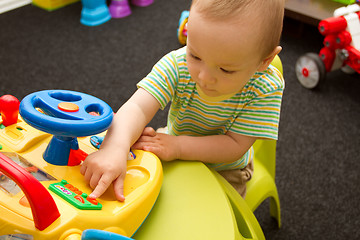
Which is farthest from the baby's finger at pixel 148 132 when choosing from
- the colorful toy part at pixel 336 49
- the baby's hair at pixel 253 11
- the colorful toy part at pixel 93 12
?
the colorful toy part at pixel 93 12

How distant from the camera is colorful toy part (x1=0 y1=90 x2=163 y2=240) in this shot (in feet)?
1.45

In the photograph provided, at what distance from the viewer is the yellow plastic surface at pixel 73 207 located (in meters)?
0.46

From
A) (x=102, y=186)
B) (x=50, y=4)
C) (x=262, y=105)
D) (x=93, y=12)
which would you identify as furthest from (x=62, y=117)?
(x=50, y=4)

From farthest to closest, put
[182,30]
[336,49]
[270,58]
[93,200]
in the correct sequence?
[182,30] → [336,49] → [270,58] → [93,200]

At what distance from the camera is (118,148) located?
0.58 metres

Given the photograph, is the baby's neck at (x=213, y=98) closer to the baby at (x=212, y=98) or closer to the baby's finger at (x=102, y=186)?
the baby at (x=212, y=98)

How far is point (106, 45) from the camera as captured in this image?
1.86 metres

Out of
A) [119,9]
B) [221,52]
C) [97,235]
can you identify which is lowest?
[119,9]

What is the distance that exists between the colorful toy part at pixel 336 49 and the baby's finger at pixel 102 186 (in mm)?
1225

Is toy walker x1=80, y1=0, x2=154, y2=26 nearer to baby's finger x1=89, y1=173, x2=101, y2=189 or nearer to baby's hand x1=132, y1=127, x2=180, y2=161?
baby's hand x1=132, y1=127, x2=180, y2=161

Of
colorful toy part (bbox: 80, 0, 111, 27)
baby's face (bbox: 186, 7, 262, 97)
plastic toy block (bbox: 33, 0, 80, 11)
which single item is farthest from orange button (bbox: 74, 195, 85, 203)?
plastic toy block (bbox: 33, 0, 80, 11)

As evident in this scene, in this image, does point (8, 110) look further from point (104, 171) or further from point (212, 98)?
point (212, 98)

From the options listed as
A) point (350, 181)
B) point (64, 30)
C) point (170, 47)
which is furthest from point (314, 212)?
point (64, 30)

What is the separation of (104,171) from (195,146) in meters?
0.18
